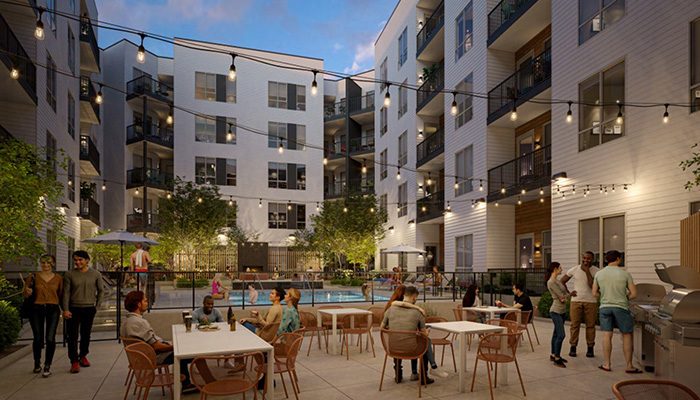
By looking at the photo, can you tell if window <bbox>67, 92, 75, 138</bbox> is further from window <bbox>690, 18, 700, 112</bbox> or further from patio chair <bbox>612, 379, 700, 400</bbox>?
patio chair <bbox>612, 379, 700, 400</bbox>

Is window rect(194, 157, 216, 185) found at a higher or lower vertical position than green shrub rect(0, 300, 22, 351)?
higher

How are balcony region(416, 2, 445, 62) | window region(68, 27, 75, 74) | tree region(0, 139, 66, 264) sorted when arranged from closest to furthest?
tree region(0, 139, 66, 264) → window region(68, 27, 75, 74) → balcony region(416, 2, 445, 62)

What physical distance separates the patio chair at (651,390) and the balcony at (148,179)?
29.1 meters

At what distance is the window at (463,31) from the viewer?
21375 millimetres

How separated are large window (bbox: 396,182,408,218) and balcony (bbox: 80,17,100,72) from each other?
17867mm

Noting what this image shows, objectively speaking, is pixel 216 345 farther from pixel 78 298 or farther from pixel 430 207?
pixel 430 207

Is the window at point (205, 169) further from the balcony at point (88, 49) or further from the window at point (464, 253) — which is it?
the window at point (464, 253)

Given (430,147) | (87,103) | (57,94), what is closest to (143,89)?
(87,103)

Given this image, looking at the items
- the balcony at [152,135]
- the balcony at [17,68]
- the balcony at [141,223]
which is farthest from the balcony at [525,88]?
the balcony at [152,135]

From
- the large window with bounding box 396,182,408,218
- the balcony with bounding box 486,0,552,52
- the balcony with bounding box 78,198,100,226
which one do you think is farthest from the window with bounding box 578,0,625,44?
the balcony with bounding box 78,198,100,226

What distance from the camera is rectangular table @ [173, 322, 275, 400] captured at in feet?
16.4

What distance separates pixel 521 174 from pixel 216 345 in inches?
583

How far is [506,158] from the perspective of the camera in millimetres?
19703

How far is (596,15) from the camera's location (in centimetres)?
1372
